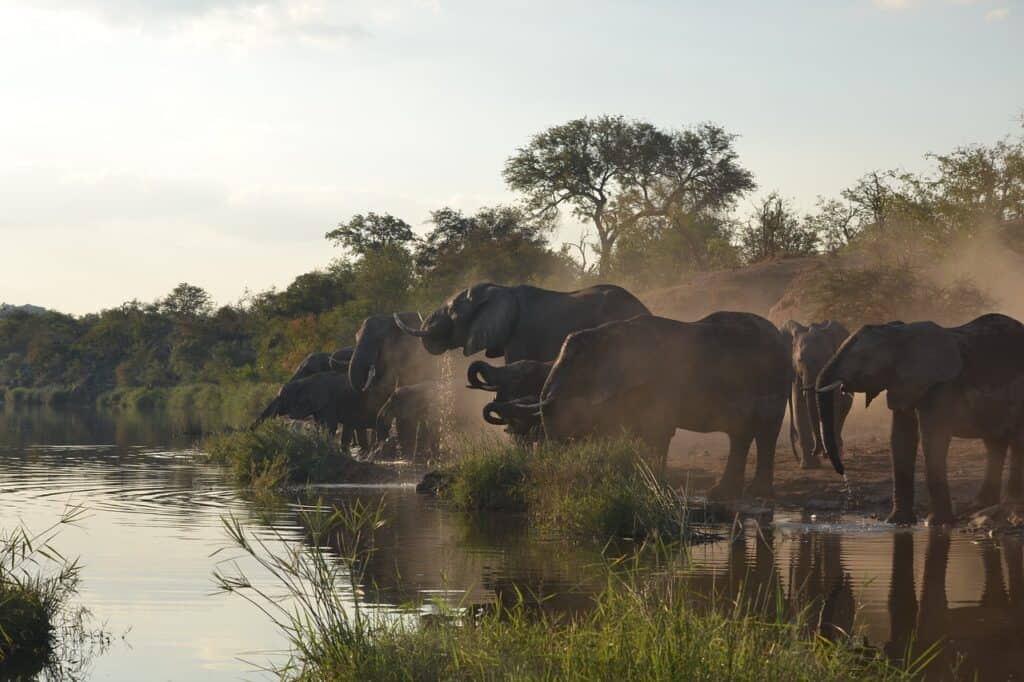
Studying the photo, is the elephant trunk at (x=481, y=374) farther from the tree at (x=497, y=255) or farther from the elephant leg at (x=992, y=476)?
the tree at (x=497, y=255)

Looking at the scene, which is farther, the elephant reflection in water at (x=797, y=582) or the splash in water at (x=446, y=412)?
the splash in water at (x=446, y=412)

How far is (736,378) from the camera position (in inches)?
703

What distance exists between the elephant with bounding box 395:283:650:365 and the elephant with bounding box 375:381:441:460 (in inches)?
60.5

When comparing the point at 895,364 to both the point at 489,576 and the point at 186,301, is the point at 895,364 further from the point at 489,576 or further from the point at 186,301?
the point at 186,301

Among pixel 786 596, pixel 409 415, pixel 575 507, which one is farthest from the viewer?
pixel 409 415

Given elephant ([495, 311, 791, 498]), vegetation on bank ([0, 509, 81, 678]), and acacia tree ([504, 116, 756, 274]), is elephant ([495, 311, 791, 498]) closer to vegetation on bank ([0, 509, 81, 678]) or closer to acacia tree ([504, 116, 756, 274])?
vegetation on bank ([0, 509, 81, 678])

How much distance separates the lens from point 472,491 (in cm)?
1802

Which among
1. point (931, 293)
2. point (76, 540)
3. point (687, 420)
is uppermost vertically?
point (931, 293)

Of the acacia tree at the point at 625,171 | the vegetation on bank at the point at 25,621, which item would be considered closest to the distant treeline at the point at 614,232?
the acacia tree at the point at 625,171

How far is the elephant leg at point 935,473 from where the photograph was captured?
15.4 m

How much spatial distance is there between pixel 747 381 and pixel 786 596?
6908 millimetres

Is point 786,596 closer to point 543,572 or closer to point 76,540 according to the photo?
point 543,572

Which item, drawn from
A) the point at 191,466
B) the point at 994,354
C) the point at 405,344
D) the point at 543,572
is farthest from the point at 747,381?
the point at 191,466

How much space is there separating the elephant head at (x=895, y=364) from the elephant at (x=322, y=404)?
1570cm
